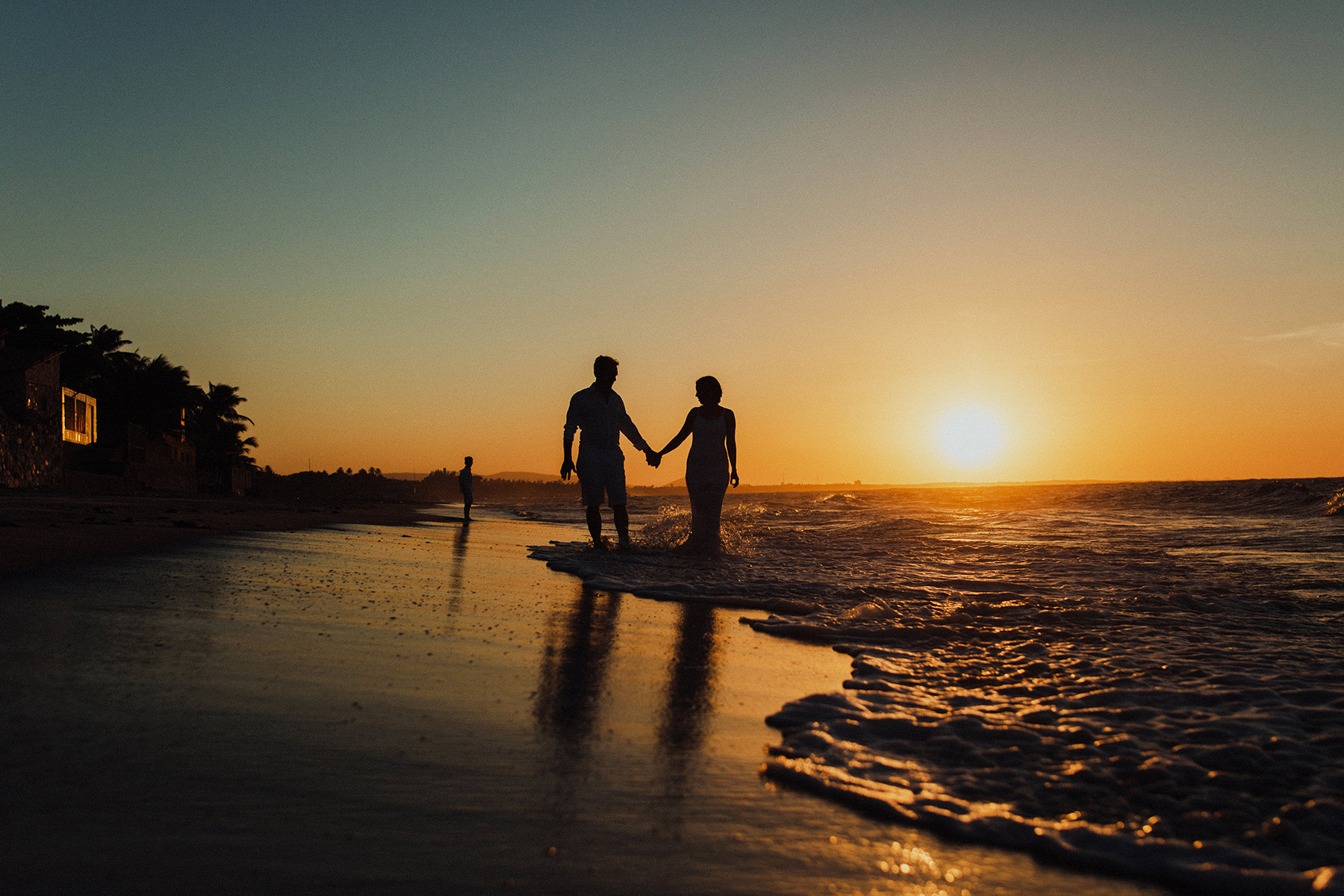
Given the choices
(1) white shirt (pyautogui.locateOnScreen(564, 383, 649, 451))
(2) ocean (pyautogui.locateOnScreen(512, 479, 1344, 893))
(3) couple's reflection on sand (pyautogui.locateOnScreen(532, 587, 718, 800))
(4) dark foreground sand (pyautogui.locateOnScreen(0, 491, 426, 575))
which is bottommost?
(2) ocean (pyautogui.locateOnScreen(512, 479, 1344, 893))

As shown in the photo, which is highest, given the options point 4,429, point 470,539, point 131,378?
point 131,378

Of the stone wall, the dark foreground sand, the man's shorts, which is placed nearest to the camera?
the dark foreground sand

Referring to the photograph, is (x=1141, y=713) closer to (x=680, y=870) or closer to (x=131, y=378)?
(x=680, y=870)

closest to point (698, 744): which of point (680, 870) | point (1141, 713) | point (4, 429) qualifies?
point (680, 870)

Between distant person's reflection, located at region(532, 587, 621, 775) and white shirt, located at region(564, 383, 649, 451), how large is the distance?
13.0 ft

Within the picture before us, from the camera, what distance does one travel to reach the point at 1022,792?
2344 mm

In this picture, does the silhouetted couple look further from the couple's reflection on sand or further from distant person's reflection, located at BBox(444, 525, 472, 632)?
the couple's reflection on sand

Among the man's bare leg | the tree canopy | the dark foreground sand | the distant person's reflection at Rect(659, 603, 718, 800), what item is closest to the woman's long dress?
the man's bare leg

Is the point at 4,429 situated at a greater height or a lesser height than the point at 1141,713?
greater

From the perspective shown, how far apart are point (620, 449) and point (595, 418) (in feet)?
1.73

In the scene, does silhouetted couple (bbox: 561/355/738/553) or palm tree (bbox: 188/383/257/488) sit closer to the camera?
silhouetted couple (bbox: 561/355/738/553)

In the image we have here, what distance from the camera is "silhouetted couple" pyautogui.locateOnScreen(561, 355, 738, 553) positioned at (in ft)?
30.9

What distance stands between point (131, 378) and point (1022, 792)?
169 feet

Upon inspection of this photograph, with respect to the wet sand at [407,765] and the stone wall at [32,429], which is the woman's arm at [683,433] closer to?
the wet sand at [407,765]
